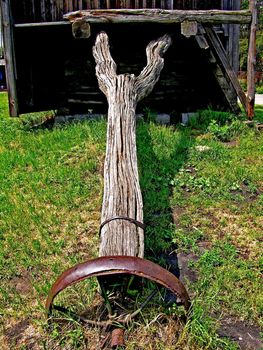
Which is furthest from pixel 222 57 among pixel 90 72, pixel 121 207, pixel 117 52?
pixel 121 207

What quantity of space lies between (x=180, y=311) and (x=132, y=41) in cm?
656

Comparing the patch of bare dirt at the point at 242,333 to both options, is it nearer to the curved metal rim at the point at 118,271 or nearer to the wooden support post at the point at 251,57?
the curved metal rim at the point at 118,271

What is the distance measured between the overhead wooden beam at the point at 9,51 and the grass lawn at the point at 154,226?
84 cm

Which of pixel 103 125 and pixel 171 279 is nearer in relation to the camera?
pixel 171 279

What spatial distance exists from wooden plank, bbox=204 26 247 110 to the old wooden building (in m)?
0.02

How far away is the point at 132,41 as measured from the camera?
8.07 meters

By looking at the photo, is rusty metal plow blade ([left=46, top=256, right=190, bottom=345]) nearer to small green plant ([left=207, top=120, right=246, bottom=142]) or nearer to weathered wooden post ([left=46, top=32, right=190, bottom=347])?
weathered wooden post ([left=46, top=32, right=190, bottom=347])

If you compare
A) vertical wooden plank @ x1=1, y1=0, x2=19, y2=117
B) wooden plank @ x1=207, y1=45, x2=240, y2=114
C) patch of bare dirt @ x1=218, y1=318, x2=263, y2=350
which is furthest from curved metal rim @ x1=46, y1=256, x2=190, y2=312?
wooden plank @ x1=207, y1=45, x2=240, y2=114

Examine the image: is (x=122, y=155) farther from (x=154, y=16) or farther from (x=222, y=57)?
(x=222, y=57)

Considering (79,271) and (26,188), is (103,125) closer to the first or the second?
(26,188)

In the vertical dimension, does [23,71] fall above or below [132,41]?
below

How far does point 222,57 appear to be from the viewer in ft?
23.5

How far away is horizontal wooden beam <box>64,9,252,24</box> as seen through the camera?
20.9 feet

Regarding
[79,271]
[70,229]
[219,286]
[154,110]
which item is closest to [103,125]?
[154,110]
